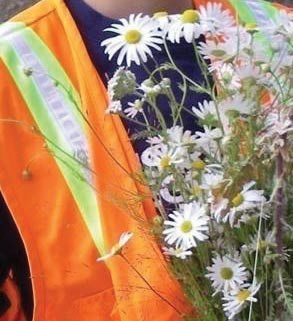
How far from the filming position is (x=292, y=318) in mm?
1099

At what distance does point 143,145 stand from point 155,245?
0.26 m

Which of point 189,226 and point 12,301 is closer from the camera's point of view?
point 189,226

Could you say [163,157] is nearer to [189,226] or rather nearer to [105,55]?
[189,226]

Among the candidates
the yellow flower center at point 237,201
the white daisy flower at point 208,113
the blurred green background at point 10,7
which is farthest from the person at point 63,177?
the blurred green background at point 10,7

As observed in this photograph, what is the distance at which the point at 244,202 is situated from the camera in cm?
107

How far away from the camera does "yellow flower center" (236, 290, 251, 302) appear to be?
1.10 meters

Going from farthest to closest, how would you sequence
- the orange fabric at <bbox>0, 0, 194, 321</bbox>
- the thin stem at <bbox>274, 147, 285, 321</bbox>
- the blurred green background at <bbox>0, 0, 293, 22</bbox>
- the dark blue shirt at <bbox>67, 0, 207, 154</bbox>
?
the blurred green background at <bbox>0, 0, 293, 22</bbox>
the dark blue shirt at <bbox>67, 0, 207, 154</bbox>
the orange fabric at <bbox>0, 0, 194, 321</bbox>
the thin stem at <bbox>274, 147, 285, 321</bbox>

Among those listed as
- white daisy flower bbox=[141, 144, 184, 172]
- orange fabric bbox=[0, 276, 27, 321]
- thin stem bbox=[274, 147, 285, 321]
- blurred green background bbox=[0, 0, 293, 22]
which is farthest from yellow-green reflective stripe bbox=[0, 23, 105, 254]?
blurred green background bbox=[0, 0, 293, 22]

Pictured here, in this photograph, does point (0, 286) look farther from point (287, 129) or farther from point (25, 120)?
point (287, 129)

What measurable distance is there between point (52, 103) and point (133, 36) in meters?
0.43

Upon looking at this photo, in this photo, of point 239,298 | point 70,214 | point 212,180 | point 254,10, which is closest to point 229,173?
point 212,180

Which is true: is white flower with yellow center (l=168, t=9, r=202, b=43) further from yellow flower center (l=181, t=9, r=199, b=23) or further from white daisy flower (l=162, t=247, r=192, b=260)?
white daisy flower (l=162, t=247, r=192, b=260)

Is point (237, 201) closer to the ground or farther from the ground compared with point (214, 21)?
closer to the ground

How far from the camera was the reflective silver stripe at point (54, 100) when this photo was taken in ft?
4.92
